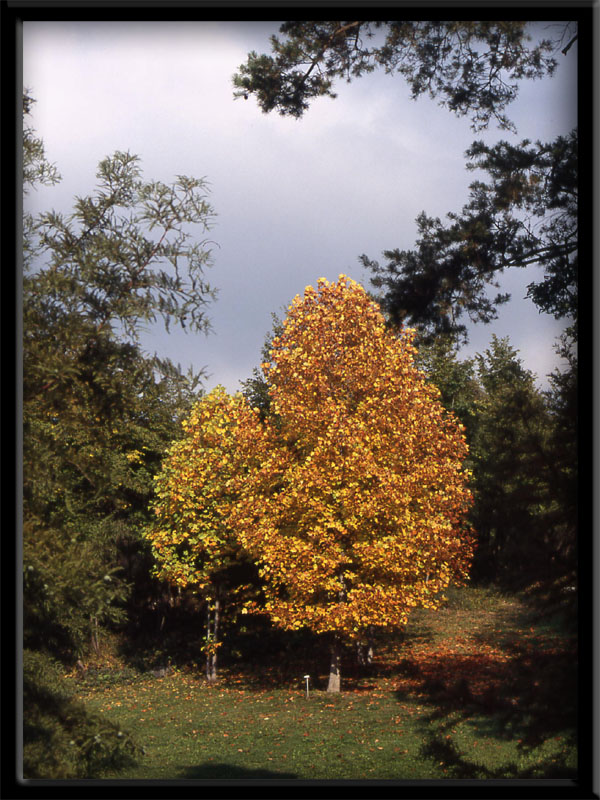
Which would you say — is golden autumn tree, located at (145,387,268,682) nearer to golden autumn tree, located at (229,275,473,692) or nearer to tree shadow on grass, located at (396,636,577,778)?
golden autumn tree, located at (229,275,473,692)

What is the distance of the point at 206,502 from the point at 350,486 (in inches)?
51.2

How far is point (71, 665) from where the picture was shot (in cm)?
361

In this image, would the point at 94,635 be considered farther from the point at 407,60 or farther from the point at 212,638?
the point at 407,60

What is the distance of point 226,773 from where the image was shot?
333 cm

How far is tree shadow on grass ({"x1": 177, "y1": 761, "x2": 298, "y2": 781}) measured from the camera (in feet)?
10.5

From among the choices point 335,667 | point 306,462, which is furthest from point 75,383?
point 335,667

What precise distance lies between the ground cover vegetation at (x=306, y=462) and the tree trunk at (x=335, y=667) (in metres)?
0.13

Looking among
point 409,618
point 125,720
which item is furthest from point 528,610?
point 409,618

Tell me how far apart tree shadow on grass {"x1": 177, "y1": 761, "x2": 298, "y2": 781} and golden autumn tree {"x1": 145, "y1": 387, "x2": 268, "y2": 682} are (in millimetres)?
1153

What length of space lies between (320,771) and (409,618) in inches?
135

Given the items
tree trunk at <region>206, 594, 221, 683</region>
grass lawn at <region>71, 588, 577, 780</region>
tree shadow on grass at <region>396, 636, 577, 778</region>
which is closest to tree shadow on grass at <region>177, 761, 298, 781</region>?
grass lawn at <region>71, 588, 577, 780</region>

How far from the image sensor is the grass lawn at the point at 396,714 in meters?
2.96

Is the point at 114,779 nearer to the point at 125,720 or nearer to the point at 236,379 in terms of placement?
the point at 125,720

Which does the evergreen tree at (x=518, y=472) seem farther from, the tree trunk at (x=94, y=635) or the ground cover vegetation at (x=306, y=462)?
the tree trunk at (x=94, y=635)
